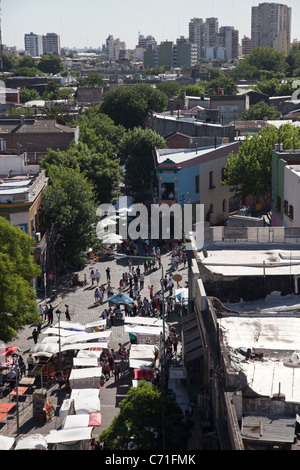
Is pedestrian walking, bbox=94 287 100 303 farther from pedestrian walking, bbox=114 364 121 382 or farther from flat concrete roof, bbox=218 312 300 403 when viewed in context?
flat concrete roof, bbox=218 312 300 403

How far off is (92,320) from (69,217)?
844 cm

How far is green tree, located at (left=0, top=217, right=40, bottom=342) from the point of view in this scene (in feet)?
93.6

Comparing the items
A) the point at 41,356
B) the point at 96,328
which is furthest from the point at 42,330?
the point at 41,356

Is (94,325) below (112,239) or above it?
below

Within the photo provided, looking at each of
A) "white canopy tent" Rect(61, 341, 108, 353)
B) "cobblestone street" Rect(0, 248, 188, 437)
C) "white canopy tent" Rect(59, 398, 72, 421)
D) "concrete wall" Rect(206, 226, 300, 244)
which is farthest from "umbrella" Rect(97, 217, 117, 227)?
"white canopy tent" Rect(59, 398, 72, 421)

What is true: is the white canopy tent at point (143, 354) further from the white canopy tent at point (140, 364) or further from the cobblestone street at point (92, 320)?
the cobblestone street at point (92, 320)

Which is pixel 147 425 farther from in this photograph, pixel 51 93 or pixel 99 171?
pixel 51 93

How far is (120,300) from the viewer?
35.6 metres

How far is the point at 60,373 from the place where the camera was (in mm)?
28844

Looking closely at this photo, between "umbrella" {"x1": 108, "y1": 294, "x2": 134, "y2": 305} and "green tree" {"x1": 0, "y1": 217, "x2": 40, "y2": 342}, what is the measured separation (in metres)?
5.39

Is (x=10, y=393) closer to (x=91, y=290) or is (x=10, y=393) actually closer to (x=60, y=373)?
(x=60, y=373)

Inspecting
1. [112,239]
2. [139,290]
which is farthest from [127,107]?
[139,290]

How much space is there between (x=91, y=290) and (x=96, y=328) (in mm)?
7619

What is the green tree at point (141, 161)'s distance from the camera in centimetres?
6056
